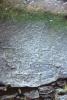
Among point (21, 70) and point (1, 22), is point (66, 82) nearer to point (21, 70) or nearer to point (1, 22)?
point (21, 70)

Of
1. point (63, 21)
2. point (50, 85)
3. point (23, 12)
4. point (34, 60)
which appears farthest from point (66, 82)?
point (23, 12)

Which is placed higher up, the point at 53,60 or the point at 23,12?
the point at 23,12

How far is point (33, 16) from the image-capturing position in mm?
1526

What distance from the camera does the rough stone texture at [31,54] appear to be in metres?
1.44

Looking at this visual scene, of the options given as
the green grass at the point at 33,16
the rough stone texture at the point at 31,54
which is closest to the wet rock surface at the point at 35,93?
the rough stone texture at the point at 31,54

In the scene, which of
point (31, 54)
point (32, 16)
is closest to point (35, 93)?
point (31, 54)

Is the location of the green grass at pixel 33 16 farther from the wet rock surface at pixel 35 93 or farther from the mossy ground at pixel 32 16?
the wet rock surface at pixel 35 93

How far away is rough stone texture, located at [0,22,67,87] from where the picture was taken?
4.71ft

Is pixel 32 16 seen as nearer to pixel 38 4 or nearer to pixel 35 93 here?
pixel 38 4

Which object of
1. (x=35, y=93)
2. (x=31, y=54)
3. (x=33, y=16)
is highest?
(x=33, y=16)

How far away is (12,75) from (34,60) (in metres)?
0.15

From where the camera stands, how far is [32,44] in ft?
4.97

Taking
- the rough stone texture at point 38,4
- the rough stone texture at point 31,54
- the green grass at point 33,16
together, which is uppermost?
the rough stone texture at point 38,4

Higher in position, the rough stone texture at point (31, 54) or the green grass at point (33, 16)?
the green grass at point (33, 16)
